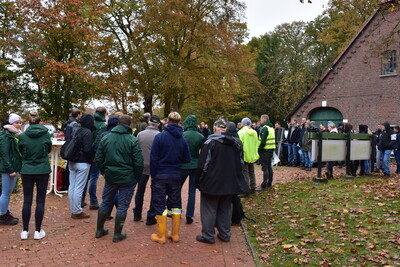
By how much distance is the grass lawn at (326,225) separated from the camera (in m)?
5.24

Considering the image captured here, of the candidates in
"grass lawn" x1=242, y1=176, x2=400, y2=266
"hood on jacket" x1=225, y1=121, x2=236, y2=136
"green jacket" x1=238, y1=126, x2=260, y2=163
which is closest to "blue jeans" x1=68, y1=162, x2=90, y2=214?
"hood on jacket" x1=225, y1=121, x2=236, y2=136

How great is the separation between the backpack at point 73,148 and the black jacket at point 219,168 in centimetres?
251

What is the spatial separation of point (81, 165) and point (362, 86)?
69.7 feet

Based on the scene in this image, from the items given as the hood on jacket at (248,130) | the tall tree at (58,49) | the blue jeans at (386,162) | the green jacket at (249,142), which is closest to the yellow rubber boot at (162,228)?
the green jacket at (249,142)

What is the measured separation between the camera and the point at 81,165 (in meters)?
6.74

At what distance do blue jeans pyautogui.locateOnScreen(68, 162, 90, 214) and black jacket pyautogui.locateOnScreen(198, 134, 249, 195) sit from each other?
2.46 m

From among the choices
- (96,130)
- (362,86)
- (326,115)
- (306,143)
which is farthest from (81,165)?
(326,115)

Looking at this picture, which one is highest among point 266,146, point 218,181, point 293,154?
point 266,146

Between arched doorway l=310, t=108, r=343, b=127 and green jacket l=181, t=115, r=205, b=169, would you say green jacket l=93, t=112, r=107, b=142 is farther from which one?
arched doorway l=310, t=108, r=343, b=127

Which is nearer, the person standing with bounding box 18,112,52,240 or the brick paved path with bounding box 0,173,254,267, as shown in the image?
the brick paved path with bounding box 0,173,254,267

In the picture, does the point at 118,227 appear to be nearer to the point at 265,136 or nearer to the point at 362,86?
the point at 265,136

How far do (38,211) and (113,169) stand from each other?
1460 millimetres

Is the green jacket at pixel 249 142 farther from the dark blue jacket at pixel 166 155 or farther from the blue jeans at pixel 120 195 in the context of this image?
the blue jeans at pixel 120 195

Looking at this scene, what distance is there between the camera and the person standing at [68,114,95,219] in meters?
6.70
